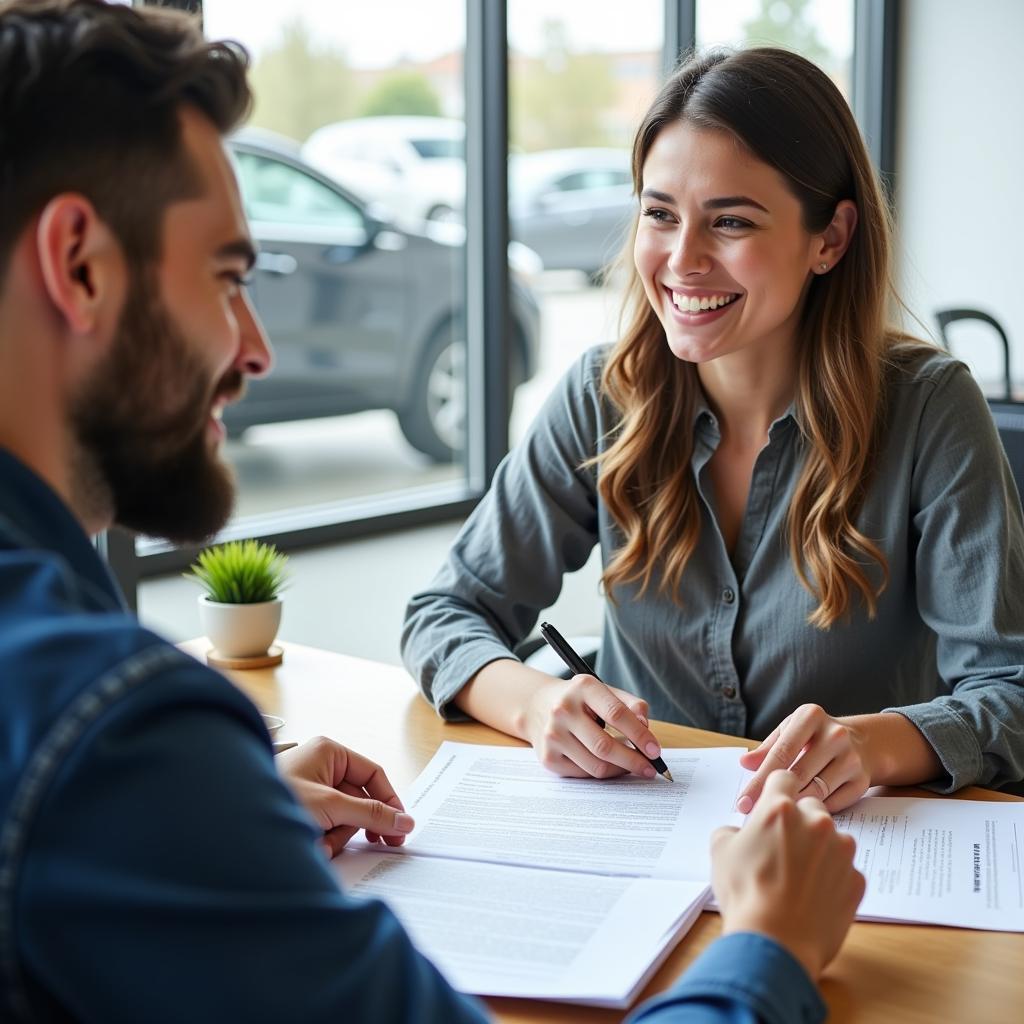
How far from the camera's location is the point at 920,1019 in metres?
0.92

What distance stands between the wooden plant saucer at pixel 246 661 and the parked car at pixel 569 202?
97.0 inches

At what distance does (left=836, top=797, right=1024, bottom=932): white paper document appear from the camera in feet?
3.45

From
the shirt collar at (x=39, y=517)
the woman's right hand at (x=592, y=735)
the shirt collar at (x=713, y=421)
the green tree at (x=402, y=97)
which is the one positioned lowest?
the woman's right hand at (x=592, y=735)

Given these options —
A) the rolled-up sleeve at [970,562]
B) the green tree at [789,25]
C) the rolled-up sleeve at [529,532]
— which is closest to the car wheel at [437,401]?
the green tree at [789,25]

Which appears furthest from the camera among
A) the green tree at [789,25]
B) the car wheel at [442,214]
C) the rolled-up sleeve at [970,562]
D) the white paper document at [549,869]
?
the green tree at [789,25]

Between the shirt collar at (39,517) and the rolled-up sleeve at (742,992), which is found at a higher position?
the shirt collar at (39,517)

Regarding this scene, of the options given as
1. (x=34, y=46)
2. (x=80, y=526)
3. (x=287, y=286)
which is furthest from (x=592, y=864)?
(x=287, y=286)

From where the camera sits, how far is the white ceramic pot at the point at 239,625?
1.71 metres

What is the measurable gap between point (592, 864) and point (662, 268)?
87cm

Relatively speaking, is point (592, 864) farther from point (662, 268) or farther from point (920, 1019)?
point (662, 268)

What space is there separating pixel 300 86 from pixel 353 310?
66 cm

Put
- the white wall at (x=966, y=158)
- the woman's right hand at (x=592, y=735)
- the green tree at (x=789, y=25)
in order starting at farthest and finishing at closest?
the white wall at (x=966, y=158)
the green tree at (x=789, y=25)
the woman's right hand at (x=592, y=735)

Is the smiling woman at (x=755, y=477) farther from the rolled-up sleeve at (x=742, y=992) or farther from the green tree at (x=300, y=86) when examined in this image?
the green tree at (x=300, y=86)

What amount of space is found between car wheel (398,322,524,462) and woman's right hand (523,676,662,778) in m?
2.76
